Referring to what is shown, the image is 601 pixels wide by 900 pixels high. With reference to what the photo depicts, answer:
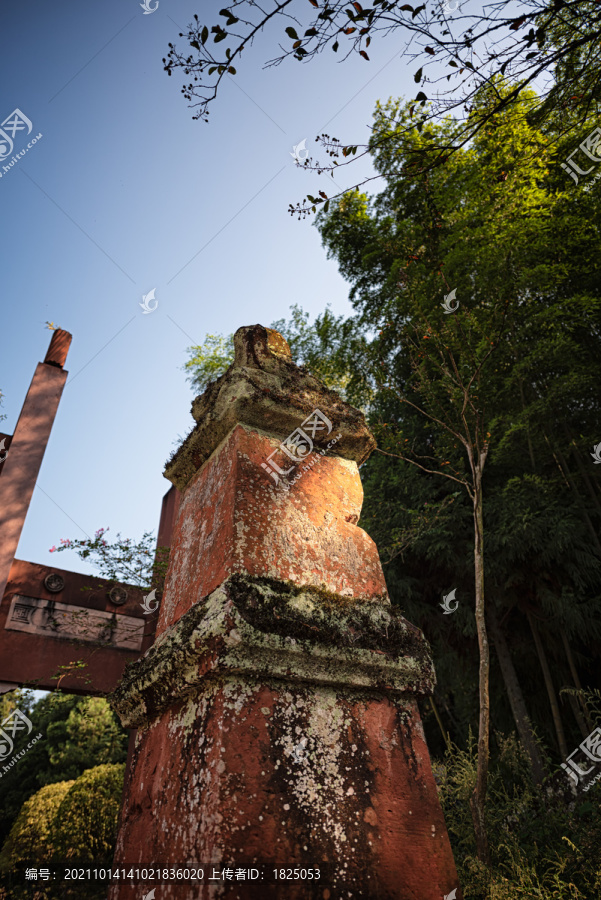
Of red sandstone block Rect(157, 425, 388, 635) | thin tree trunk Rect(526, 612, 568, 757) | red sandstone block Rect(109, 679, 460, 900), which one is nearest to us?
red sandstone block Rect(109, 679, 460, 900)

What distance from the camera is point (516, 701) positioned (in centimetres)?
611

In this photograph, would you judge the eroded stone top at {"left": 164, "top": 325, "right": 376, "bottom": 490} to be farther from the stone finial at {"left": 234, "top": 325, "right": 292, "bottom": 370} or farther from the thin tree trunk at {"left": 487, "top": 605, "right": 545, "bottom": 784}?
the thin tree trunk at {"left": 487, "top": 605, "right": 545, "bottom": 784}

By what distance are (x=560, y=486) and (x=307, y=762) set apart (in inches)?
248

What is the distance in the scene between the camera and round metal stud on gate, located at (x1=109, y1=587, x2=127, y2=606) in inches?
332

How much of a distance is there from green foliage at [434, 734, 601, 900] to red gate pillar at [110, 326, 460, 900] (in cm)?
138

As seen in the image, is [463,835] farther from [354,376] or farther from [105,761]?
[105,761]

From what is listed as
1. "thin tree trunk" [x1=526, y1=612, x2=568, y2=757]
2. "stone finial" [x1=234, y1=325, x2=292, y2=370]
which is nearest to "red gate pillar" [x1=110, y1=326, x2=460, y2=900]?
"stone finial" [x1=234, y1=325, x2=292, y2=370]

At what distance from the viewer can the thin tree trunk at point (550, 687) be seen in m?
5.79

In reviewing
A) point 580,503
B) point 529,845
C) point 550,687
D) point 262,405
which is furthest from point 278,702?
point 550,687

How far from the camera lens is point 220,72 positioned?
173cm

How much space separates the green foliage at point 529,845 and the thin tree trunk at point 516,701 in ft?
2.84

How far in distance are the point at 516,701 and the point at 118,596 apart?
6.36m

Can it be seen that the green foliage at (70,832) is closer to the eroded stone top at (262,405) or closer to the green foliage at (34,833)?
the green foliage at (34,833)

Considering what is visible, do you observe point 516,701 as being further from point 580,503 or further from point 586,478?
point 586,478
